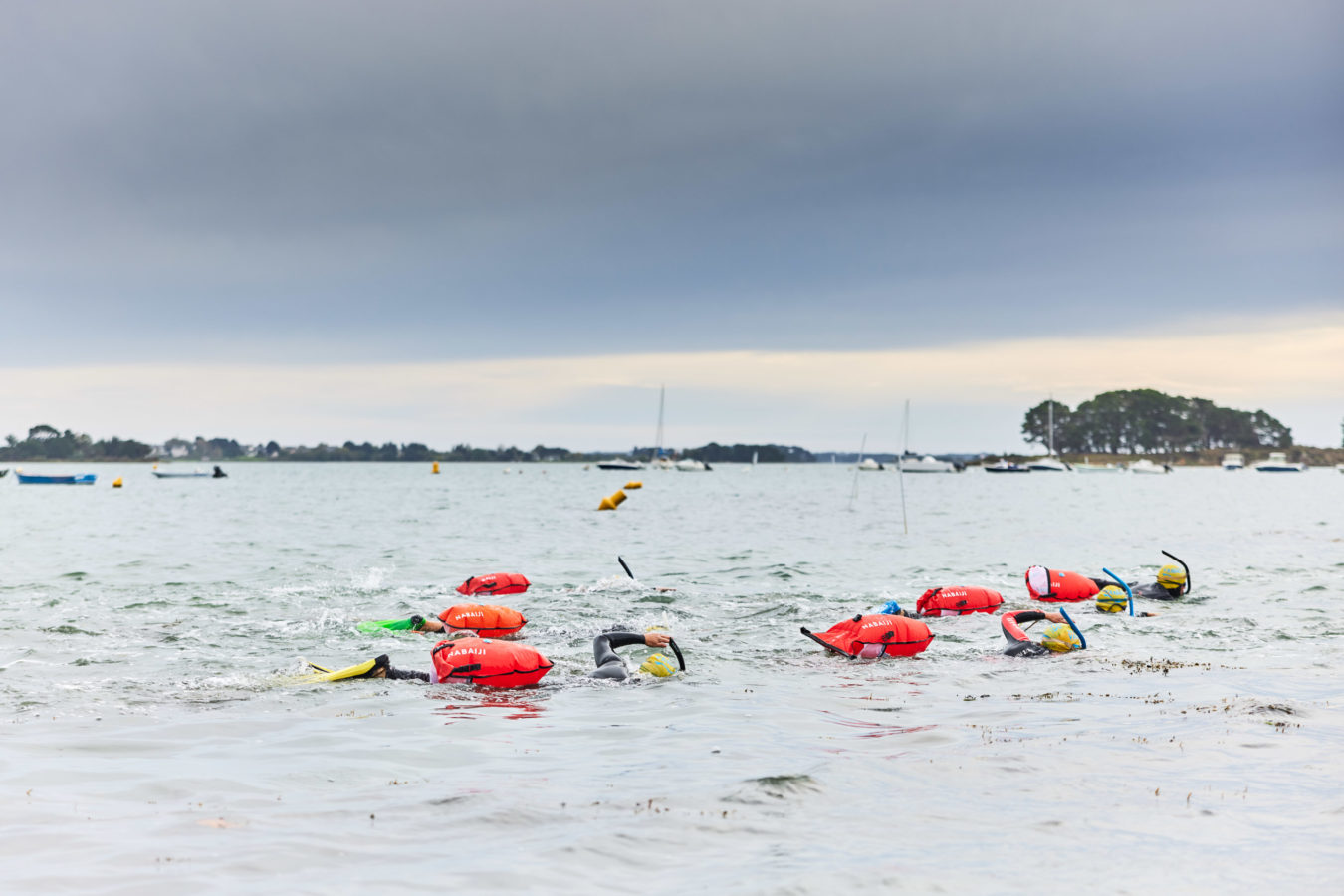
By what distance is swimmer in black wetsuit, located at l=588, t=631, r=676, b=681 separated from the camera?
13.2m

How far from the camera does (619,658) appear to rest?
13859mm

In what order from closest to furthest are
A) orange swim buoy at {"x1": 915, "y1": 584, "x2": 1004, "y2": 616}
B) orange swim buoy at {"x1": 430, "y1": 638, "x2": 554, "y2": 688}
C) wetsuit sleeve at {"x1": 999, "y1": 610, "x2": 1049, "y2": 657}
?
orange swim buoy at {"x1": 430, "y1": 638, "x2": 554, "y2": 688}
wetsuit sleeve at {"x1": 999, "y1": 610, "x2": 1049, "y2": 657}
orange swim buoy at {"x1": 915, "y1": 584, "x2": 1004, "y2": 616}

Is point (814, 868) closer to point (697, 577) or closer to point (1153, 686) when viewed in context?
point (1153, 686)

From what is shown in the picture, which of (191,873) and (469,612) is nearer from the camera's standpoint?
(191,873)

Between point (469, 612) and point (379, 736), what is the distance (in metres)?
6.32

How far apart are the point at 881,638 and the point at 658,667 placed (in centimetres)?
391

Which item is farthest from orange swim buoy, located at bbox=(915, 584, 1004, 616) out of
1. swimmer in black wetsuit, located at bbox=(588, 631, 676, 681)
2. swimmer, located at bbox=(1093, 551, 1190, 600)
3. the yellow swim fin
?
the yellow swim fin

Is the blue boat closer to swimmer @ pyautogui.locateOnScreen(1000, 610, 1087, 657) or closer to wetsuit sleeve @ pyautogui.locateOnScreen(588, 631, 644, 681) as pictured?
wetsuit sleeve @ pyautogui.locateOnScreen(588, 631, 644, 681)

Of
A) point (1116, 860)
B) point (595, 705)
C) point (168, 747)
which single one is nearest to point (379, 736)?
point (168, 747)

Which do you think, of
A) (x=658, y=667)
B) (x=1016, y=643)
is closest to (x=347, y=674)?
(x=658, y=667)

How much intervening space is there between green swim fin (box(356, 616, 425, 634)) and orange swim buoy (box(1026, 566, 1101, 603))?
1307 cm

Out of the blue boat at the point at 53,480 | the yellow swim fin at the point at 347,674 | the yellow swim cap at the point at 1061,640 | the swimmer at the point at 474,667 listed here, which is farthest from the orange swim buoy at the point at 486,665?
the blue boat at the point at 53,480

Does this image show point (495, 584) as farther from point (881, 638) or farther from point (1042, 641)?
point (1042, 641)

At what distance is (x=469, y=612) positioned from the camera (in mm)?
16250
